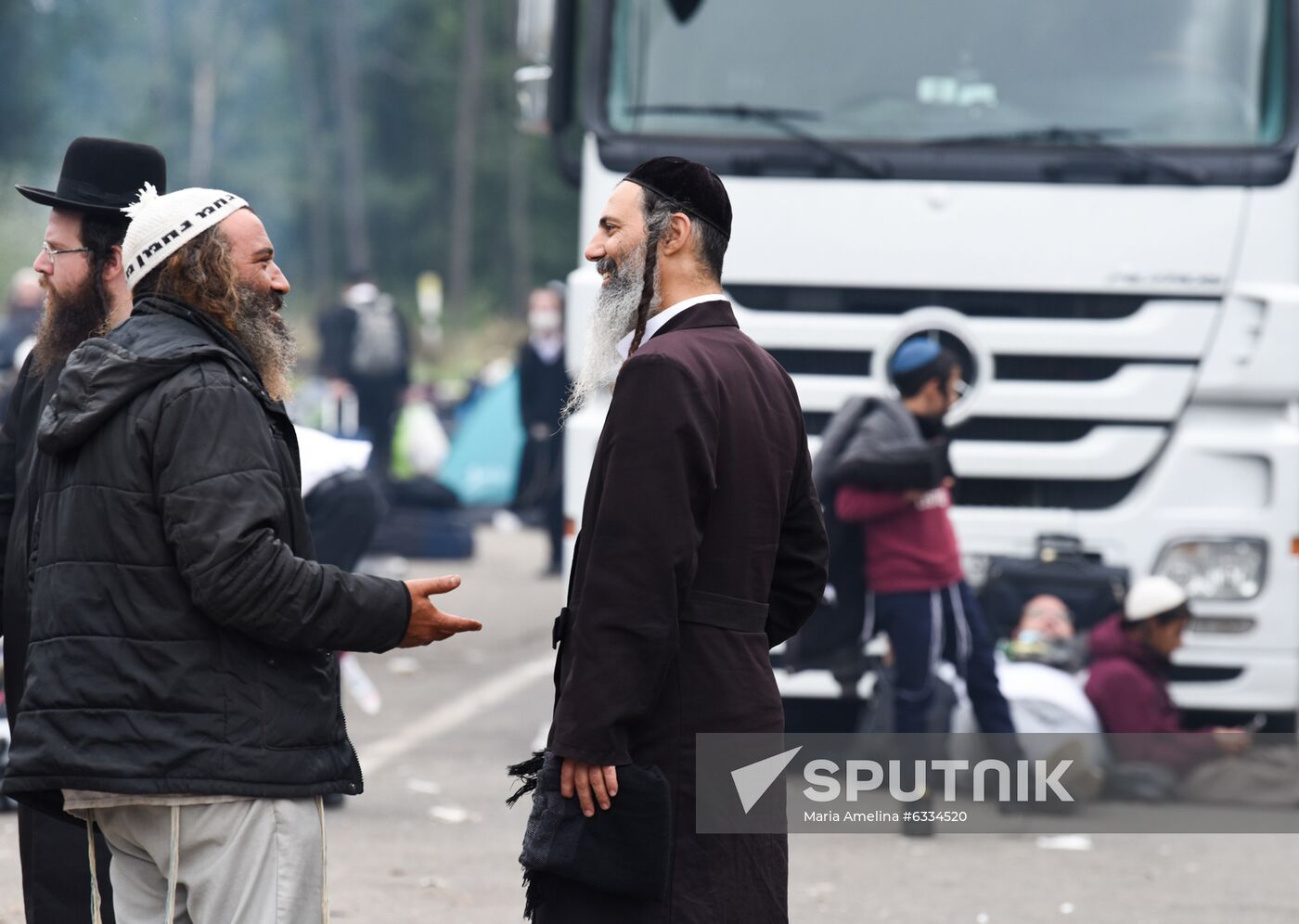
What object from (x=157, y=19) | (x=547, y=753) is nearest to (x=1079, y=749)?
(x=547, y=753)

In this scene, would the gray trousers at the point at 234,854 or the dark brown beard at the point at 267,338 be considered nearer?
the gray trousers at the point at 234,854

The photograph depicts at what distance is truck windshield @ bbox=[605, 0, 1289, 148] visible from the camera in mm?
7457

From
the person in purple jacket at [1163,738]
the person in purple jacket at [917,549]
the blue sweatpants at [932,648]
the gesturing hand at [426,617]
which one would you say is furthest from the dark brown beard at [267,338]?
the person in purple jacket at [1163,738]

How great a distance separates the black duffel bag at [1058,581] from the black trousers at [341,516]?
7.82 feet

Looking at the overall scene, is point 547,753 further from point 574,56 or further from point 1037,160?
point 574,56

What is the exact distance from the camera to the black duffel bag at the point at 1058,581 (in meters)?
7.48

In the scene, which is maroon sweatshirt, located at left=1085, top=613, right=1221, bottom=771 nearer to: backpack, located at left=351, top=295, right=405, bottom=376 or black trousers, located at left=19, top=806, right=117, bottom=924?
black trousers, located at left=19, top=806, right=117, bottom=924

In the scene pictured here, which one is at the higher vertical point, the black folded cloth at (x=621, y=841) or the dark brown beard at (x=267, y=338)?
the dark brown beard at (x=267, y=338)

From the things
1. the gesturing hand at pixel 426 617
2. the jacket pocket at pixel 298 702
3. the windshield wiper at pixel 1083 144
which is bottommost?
the jacket pocket at pixel 298 702

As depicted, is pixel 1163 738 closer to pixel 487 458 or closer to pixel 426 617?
pixel 426 617

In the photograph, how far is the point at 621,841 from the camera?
137 inches

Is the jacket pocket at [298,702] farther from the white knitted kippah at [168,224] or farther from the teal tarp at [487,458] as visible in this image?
the teal tarp at [487,458]

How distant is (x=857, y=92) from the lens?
7539 millimetres

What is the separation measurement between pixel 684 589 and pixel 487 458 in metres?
15.8
